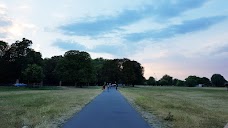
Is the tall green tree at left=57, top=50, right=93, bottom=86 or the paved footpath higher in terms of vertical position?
the tall green tree at left=57, top=50, right=93, bottom=86

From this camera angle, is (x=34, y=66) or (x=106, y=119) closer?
(x=106, y=119)

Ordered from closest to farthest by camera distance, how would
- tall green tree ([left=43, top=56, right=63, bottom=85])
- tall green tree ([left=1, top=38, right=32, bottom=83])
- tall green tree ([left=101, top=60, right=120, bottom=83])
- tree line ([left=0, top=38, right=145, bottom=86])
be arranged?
1. tree line ([left=0, top=38, right=145, bottom=86])
2. tall green tree ([left=1, top=38, right=32, bottom=83])
3. tall green tree ([left=43, top=56, right=63, bottom=85])
4. tall green tree ([left=101, top=60, right=120, bottom=83])

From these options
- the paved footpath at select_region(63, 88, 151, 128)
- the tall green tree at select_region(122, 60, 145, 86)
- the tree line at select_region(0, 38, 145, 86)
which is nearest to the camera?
the paved footpath at select_region(63, 88, 151, 128)

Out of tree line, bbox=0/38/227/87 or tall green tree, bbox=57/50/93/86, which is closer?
tree line, bbox=0/38/227/87

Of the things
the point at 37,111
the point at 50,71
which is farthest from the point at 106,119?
the point at 50,71

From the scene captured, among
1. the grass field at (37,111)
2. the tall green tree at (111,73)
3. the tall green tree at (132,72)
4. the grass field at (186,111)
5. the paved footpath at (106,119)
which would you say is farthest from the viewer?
the tall green tree at (111,73)

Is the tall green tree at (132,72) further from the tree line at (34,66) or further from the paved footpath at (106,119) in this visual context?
the paved footpath at (106,119)

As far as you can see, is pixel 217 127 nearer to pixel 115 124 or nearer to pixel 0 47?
pixel 115 124

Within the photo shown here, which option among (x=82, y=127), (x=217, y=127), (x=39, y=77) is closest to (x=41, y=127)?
(x=82, y=127)

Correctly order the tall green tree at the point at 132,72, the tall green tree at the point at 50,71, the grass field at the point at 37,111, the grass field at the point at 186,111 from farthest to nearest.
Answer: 1. the tall green tree at the point at 132,72
2. the tall green tree at the point at 50,71
3. the grass field at the point at 186,111
4. the grass field at the point at 37,111

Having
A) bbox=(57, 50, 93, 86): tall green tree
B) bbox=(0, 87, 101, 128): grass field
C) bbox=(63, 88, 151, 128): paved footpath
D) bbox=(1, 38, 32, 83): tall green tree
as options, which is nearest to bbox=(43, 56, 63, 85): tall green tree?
bbox=(57, 50, 93, 86): tall green tree

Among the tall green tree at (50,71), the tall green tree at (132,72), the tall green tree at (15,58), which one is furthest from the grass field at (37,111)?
the tall green tree at (132,72)

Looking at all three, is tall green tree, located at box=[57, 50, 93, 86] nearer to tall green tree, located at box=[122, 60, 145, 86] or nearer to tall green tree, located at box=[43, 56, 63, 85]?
tall green tree, located at box=[43, 56, 63, 85]

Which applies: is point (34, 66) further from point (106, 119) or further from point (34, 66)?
point (106, 119)
